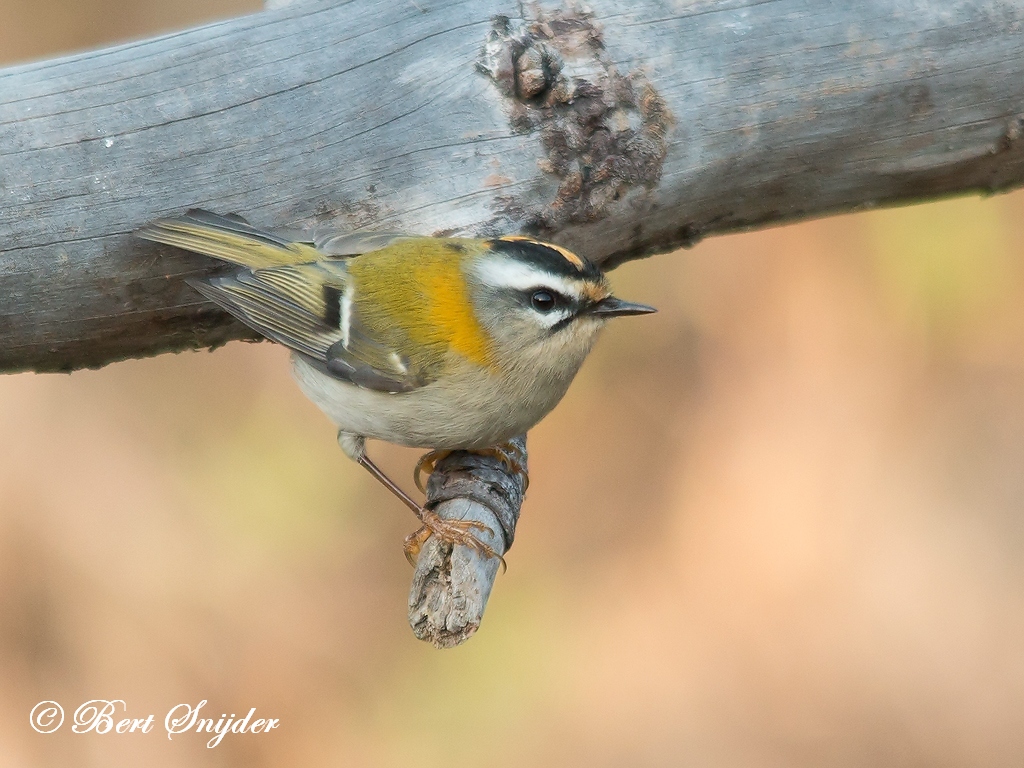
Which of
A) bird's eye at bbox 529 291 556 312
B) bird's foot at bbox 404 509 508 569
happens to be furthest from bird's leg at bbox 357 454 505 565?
bird's eye at bbox 529 291 556 312

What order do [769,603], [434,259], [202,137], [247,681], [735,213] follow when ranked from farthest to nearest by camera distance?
1. [769,603]
2. [247,681]
3. [735,213]
4. [434,259]
5. [202,137]

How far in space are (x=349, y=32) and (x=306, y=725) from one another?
2854mm

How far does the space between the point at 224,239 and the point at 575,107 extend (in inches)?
36.4

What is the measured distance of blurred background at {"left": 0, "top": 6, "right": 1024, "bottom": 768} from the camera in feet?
13.9

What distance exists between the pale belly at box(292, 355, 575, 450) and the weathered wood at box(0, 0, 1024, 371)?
1.30ft

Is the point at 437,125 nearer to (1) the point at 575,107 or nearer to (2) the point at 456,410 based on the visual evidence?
(1) the point at 575,107

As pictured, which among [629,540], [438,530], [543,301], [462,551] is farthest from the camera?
[629,540]

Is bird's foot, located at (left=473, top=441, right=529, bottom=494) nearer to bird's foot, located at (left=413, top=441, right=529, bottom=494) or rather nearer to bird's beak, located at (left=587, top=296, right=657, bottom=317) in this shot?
bird's foot, located at (left=413, top=441, right=529, bottom=494)

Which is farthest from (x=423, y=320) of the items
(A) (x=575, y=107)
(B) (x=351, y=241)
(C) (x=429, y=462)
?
(A) (x=575, y=107)

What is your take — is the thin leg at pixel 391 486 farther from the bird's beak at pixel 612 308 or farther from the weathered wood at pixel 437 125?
the bird's beak at pixel 612 308

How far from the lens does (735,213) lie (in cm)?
291

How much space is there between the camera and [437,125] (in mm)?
2533

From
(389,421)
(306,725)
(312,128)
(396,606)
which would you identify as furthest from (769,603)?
(312,128)

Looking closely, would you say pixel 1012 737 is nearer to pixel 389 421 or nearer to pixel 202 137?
pixel 389 421
